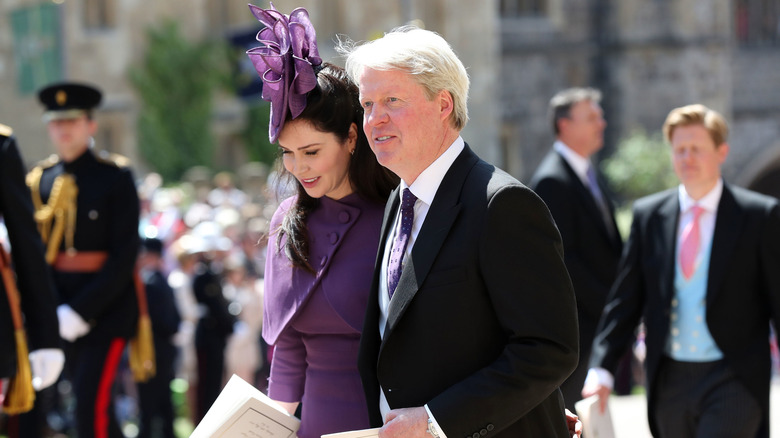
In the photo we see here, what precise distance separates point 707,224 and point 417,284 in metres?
2.66

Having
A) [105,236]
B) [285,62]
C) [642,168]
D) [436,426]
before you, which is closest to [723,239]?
[285,62]

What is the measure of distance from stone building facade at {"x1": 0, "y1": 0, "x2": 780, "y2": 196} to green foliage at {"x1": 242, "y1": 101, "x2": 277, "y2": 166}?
0.27 metres

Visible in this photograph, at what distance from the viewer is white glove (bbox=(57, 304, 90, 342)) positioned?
245 inches

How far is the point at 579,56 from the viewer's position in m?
28.8

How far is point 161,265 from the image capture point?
9016 mm

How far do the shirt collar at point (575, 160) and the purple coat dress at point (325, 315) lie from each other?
10.0 feet

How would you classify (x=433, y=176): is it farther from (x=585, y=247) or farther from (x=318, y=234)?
(x=585, y=247)

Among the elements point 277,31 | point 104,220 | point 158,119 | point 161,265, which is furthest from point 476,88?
point 277,31

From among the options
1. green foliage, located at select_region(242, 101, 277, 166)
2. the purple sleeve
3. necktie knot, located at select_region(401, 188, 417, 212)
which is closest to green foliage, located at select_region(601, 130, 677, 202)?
green foliage, located at select_region(242, 101, 277, 166)

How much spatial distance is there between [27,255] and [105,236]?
5.16 feet

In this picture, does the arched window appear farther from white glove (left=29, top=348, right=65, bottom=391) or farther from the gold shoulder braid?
white glove (left=29, top=348, right=65, bottom=391)

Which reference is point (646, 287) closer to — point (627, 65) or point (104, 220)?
point (104, 220)

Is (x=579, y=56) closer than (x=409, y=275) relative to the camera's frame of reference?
No

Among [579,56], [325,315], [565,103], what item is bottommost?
[579,56]
